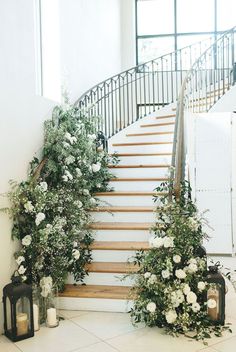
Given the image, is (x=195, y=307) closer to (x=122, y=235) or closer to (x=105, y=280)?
(x=105, y=280)

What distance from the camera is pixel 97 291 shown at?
12.8ft

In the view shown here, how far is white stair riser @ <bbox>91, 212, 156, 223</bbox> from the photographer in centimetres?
486

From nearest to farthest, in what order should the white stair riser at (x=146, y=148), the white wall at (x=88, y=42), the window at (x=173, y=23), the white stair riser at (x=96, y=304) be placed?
1. the white stair riser at (x=96, y=304)
2. the white wall at (x=88, y=42)
3. the white stair riser at (x=146, y=148)
4. the window at (x=173, y=23)

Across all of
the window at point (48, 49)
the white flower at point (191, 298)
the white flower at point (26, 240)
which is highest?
the window at point (48, 49)

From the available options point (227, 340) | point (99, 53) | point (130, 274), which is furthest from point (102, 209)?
point (99, 53)

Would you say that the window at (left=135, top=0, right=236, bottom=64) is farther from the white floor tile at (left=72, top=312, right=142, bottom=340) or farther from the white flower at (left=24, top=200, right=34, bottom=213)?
the white floor tile at (left=72, top=312, right=142, bottom=340)

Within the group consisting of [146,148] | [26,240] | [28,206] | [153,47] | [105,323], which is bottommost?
[105,323]

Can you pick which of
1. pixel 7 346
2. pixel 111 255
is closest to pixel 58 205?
pixel 111 255

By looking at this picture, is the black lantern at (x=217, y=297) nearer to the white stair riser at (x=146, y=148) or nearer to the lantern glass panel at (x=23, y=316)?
the lantern glass panel at (x=23, y=316)

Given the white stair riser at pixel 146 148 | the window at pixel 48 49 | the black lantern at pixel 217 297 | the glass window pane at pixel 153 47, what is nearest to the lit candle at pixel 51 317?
the black lantern at pixel 217 297

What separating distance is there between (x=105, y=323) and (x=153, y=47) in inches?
325

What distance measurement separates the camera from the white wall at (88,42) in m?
6.07

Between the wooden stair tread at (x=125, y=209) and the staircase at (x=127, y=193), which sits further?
the wooden stair tread at (x=125, y=209)

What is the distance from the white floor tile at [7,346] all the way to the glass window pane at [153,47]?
8.30m
